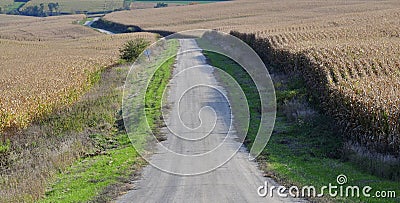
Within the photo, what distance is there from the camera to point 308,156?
14578mm

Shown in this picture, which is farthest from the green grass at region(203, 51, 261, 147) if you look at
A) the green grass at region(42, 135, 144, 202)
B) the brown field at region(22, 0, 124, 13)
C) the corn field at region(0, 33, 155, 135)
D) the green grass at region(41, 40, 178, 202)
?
the brown field at region(22, 0, 124, 13)

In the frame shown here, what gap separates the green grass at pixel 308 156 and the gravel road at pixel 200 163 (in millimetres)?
623

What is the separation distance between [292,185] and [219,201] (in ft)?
5.98

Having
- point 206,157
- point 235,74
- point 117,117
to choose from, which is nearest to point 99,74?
point 235,74

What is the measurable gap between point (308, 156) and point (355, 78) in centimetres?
694

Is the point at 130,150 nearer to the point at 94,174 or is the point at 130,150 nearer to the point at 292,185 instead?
the point at 94,174

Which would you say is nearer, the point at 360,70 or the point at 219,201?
the point at 219,201

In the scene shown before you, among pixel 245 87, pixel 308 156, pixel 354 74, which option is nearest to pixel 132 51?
pixel 245 87

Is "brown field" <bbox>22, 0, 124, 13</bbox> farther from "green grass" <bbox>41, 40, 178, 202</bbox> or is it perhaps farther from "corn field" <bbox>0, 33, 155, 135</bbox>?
"green grass" <bbox>41, 40, 178, 202</bbox>

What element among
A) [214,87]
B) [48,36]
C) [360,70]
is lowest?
[48,36]

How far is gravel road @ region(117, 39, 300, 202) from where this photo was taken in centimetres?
1148

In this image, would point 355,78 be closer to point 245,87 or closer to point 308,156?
point 308,156

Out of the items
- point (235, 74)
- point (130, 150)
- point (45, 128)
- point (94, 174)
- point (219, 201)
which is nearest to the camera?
point (219, 201)

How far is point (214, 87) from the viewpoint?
2806 centimetres
